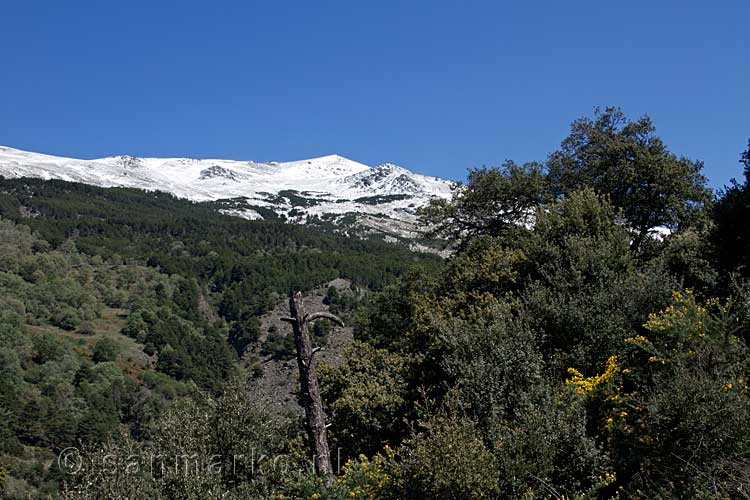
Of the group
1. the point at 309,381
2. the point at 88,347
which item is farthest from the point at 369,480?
the point at 88,347

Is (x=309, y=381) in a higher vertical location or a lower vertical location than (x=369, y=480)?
higher

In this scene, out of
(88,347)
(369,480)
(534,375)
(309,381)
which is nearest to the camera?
(369,480)

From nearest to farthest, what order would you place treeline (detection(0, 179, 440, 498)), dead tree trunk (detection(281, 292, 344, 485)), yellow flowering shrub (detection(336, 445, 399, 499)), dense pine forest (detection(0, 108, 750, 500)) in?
dense pine forest (detection(0, 108, 750, 500)) → yellow flowering shrub (detection(336, 445, 399, 499)) → dead tree trunk (detection(281, 292, 344, 485)) → treeline (detection(0, 179, 440, 498))

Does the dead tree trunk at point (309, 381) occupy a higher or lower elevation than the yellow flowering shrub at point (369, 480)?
higher

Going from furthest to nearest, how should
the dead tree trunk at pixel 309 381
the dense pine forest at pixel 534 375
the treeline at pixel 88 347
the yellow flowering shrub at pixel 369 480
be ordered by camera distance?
the treeline at pixel 88 347, the dead tree trunk at pixel 309 381, the yellow flowering shrub at pixel 369 480, the dense pine forest at pixel 534 375

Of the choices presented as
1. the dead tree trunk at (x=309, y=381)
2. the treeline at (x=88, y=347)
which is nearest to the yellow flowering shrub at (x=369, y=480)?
the dead tree trunk at (x=309, y=381)

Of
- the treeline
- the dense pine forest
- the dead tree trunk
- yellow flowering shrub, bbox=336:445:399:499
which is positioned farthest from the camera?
the treeline

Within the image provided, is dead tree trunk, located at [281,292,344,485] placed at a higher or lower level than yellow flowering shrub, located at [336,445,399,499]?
higher

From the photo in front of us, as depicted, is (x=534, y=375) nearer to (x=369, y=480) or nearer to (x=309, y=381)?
(x=369, y=480)

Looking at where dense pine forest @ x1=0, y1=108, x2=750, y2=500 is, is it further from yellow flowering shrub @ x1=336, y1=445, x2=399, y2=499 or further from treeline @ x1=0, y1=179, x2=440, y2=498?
treeline @ x1=0, y1=179, x2=440, y2=498

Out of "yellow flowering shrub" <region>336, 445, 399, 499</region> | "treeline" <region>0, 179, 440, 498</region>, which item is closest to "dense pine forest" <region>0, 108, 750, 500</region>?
"yellow flowering shrub" <region>336, 445, 399, 499</region>

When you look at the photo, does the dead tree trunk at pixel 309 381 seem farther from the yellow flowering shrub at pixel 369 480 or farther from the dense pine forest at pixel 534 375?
the yellow flowering shrub at pixel 369 480

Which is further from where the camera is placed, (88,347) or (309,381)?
(88,347)

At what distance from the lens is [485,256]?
98.1 feet
